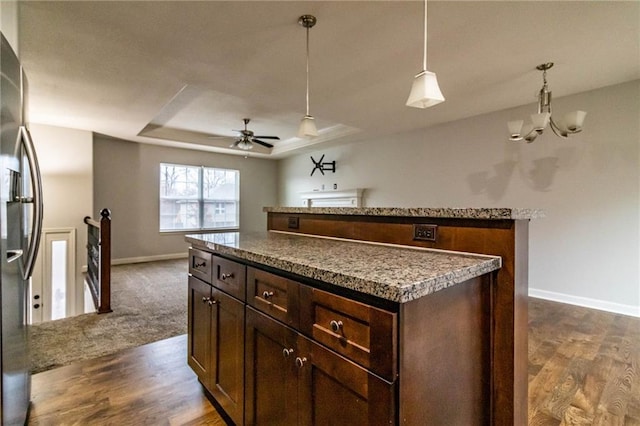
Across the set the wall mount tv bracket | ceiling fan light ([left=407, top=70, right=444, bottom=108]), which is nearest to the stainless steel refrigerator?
ceiling fan light ([left=407, top=70, right=444, bottom=108])

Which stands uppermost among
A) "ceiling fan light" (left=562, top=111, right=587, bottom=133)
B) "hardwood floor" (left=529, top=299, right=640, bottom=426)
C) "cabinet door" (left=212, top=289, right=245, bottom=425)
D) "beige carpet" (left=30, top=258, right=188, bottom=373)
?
"ceiling fan light" (left=562, top=111, right=587, bottom=133)

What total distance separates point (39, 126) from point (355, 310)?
19.7ft

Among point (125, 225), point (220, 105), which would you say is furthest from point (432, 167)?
point (125, 225)

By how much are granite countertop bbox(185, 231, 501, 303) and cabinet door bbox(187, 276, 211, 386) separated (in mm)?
379

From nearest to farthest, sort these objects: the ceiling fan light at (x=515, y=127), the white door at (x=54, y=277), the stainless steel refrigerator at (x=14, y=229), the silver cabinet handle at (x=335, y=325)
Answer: the silver cabinet handle at (x=335, y=325) → the stainless steel refrigerator at (x=14, y=229) → the ceiling fan light at (x=515, y=127) → the white door at (x=54, y=277)

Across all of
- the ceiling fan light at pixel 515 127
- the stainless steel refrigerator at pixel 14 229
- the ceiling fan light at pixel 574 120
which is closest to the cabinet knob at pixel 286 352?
the stainless steel refrigerator at pixel 14 229

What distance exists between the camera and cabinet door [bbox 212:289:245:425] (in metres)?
1.40

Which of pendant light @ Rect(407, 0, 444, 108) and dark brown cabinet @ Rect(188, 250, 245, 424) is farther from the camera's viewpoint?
pendant light @ Rect(407, 0, 444, 108)

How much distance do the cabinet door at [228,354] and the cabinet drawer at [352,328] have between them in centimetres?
49

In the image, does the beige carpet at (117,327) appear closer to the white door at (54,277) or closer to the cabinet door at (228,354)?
the white door at (54,277)

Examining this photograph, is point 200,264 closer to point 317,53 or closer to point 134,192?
point 317,53

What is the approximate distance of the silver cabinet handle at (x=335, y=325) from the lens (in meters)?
0.92

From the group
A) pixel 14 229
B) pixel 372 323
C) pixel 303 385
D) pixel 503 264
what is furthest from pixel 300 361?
pixel 14 229

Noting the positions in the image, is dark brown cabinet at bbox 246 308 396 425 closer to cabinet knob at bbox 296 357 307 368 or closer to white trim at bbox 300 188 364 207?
cabinet knob at bbox 296 357 307 368
